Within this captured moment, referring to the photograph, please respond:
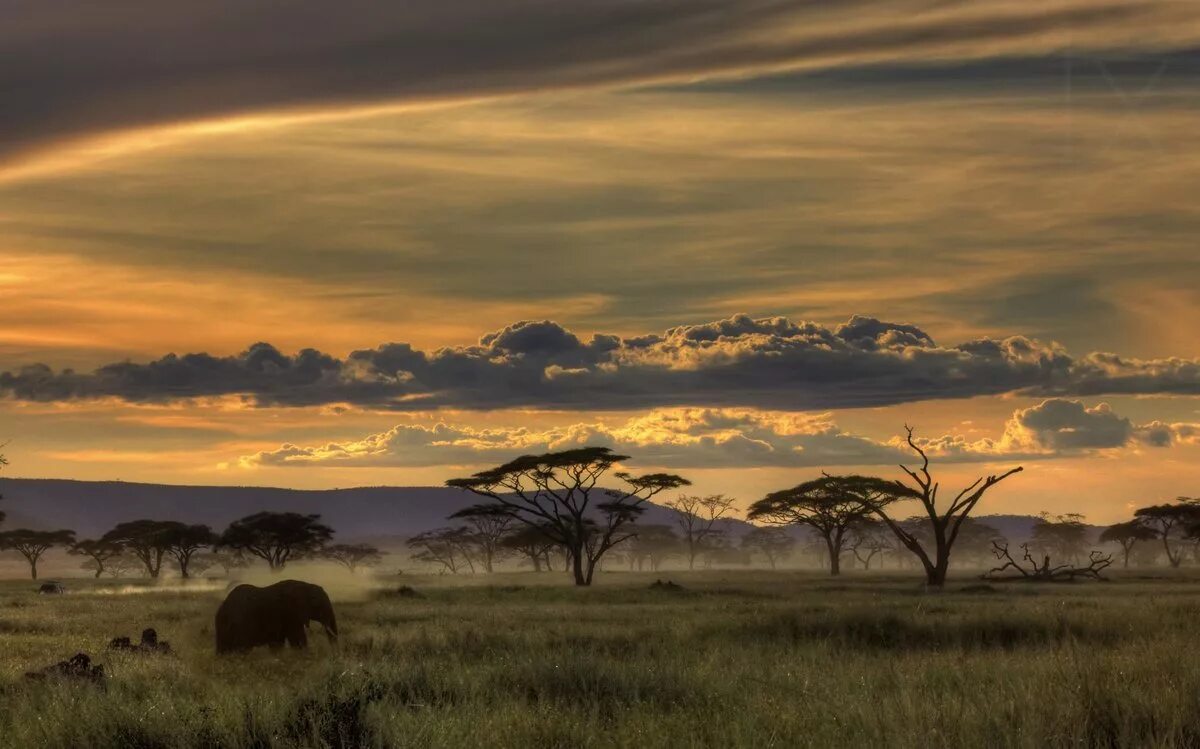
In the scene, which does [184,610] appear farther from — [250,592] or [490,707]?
[490,707]

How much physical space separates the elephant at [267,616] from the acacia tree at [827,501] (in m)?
62.0

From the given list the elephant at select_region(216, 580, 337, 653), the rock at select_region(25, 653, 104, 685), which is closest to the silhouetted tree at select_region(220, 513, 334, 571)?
the elephant at select_region(216, 580, 337, 653)

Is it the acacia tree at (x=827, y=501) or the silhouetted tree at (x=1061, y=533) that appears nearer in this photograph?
the acacia tree at (x=827, y=501)

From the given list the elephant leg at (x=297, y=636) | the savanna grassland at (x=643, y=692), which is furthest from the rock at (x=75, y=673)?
the elephant leg at (x=297, y=636)

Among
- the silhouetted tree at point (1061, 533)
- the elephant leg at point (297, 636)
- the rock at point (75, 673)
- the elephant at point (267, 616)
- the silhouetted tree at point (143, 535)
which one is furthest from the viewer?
the silhouetted tree at point (1061, 533)

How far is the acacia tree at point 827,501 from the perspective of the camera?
280 feet

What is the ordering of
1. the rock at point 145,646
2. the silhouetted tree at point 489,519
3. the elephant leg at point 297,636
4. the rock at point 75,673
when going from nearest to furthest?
the rock at point 75,673 → the elephant leg at point 297,636 → the rock at point 145,646 → the silhouetted tree at point 489,519

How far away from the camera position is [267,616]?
22.8 m

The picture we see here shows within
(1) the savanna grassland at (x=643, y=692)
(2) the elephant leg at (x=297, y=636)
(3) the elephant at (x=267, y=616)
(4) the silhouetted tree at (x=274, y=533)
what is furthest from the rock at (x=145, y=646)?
(4) the silhouetted tree at (x=274, y=533)

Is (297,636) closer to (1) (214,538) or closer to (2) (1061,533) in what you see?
(1) (214,538)

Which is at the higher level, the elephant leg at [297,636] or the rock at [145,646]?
the elephant leg at [297,636]

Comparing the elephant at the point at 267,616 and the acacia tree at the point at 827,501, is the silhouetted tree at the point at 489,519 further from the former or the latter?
the elephant at the point at 267,616

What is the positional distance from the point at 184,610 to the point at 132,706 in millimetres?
29057

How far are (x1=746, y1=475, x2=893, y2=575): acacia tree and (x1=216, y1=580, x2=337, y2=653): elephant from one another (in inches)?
2440
